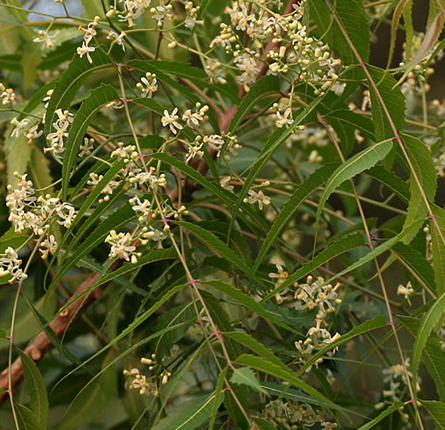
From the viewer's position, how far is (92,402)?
1.00 meters

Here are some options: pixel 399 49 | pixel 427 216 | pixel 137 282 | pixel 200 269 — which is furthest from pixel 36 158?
pixel 399 49

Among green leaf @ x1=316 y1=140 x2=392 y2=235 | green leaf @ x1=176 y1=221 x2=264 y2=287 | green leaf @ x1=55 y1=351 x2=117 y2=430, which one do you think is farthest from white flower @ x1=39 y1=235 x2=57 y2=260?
green leaf @ x1=55 y1=351 x2=117 y2=430

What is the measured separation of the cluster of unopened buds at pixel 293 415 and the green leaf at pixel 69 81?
33 centimetres

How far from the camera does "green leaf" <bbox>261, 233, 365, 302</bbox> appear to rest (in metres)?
0.54

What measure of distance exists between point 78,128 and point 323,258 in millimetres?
227

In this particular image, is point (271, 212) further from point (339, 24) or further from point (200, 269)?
point (339, 24)

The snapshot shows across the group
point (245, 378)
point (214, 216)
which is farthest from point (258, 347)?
point (214, 216)

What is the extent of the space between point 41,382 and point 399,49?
1.77 metres

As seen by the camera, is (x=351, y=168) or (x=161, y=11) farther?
(x=161, y=11)

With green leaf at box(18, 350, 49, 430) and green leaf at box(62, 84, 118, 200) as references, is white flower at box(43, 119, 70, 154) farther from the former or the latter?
green leaf at box(18, 350, 49, 430)

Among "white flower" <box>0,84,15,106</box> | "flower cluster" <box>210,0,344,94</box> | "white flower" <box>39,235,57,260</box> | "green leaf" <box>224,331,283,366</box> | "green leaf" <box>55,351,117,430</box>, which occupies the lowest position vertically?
"green leaf" <box>55,351,117,430</box>

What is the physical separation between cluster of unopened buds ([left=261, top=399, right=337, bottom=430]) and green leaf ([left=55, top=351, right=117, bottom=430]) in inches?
13.4

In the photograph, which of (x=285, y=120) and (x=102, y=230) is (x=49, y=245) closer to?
(x=102, y=230)

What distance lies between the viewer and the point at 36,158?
964 millimetres
